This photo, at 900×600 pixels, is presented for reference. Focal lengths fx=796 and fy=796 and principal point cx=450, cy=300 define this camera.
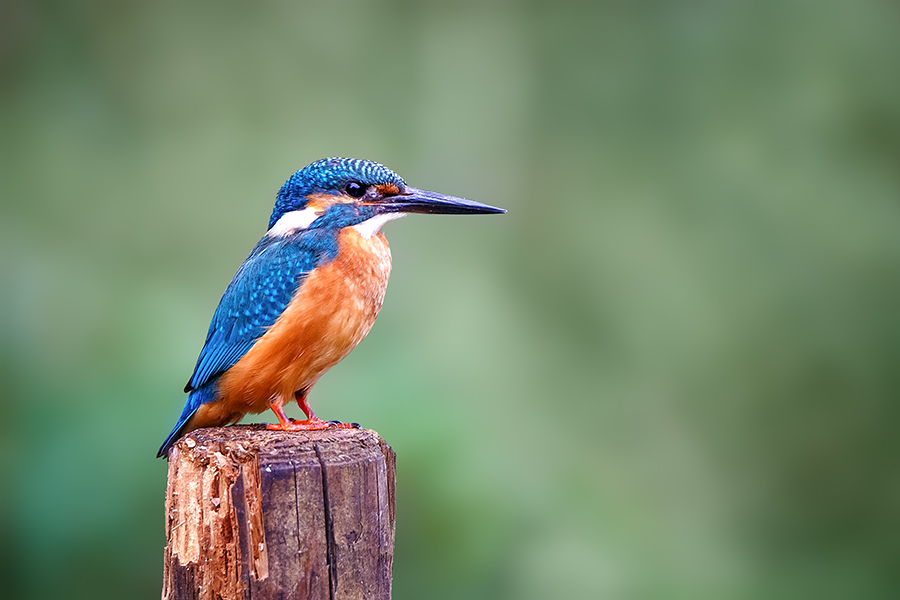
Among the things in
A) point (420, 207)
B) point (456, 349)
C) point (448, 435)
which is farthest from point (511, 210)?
point (420, 207)

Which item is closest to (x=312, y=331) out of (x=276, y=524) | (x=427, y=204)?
(x=427, y=204)

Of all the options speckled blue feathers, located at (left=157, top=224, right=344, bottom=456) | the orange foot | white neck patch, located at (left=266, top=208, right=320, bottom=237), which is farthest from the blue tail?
white neck patch, located at (left=266, top=208, right=320, bottom=237)

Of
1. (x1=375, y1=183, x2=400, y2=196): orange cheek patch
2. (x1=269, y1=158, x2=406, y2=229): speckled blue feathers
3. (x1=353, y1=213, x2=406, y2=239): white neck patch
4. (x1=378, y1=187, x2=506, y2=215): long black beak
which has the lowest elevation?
(x1=353, y1=213, x2=406, y2=239): white neck patch

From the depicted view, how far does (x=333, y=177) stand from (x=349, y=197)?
72mm

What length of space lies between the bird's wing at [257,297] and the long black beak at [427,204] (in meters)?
0.20

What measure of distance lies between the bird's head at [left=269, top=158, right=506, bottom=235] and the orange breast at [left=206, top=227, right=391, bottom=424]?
0.23ft

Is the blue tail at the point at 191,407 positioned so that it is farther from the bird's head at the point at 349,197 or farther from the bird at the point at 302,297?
the bird's head at the point at 349,197

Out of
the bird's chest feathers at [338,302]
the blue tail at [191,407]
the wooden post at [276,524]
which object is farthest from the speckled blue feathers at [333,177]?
the wooden post at [276,524]

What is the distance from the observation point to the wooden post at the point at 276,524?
1.50m

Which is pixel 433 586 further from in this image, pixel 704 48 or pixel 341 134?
pixel 704 48

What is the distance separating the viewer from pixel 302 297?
2.06 metres

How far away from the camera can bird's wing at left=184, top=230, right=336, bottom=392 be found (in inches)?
81.2

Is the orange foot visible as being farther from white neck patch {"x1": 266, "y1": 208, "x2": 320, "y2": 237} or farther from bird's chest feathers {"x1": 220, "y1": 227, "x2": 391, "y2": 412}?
white neck patch {"x1": 266, "y1": 208, "x2": 320, "y2": 237}

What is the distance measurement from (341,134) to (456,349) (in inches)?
59.1
